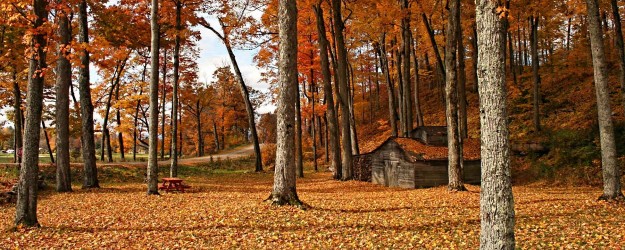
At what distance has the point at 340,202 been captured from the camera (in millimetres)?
11172

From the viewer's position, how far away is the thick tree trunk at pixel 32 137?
7789mm

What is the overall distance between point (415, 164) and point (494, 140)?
11590 millimetres

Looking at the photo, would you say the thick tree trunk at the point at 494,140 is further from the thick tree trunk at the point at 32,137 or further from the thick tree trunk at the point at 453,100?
the thick tree trunk at the point at 453,100

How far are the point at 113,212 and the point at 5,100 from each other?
2146 centimetres

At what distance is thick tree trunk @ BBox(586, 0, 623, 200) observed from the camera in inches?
377

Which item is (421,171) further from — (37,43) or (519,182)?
(37,43)

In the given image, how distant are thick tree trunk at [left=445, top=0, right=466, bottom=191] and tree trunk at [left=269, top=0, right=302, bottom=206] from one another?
5683 mm

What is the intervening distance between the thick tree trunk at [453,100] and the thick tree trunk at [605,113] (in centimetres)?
383

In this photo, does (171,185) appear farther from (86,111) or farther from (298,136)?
(298,136)

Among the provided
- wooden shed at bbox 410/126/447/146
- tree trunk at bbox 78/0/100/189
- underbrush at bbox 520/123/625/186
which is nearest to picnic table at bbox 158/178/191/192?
tree trunk at bbox 78/0/100/189

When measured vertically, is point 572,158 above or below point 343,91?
below

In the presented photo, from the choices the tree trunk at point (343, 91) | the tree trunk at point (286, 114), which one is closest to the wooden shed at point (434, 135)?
the tree trunk at point (343, 91)

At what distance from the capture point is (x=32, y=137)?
7812 millimetres

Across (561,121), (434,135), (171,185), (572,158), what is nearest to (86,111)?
(171,185)
